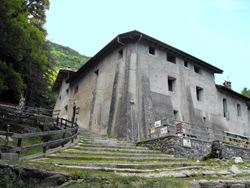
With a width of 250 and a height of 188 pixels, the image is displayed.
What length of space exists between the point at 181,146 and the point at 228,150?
4.31 meters

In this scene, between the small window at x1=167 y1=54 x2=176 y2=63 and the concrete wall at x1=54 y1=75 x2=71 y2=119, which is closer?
the small window at x1=167 y1=54 x2=176 y2=63

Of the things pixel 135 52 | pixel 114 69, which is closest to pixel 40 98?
pixel 114 69

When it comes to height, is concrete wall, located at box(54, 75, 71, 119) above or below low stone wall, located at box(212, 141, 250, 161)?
above

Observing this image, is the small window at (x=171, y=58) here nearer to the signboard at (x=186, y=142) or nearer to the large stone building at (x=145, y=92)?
the large stone building at (x=145, y=92)

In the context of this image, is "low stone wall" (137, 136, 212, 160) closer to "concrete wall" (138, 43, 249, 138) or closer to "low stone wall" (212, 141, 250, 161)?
"low stone wall" (212, 141, 250, 161)

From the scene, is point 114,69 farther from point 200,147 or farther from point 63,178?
point 63,178

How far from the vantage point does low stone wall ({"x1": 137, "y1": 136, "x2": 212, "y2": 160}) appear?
11.5 m

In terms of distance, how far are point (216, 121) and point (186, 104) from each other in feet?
15.1

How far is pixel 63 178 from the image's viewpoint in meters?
4.79

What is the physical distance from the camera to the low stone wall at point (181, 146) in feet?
37.7

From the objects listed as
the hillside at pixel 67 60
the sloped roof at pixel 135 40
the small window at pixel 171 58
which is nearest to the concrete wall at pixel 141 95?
the sloped roof at pixel 135 40

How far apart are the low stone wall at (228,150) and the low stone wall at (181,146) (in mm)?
791

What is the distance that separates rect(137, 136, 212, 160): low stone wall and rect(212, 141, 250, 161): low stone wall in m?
0.79

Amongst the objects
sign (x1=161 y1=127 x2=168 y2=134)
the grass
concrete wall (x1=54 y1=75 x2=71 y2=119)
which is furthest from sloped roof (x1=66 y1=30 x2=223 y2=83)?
the grass
